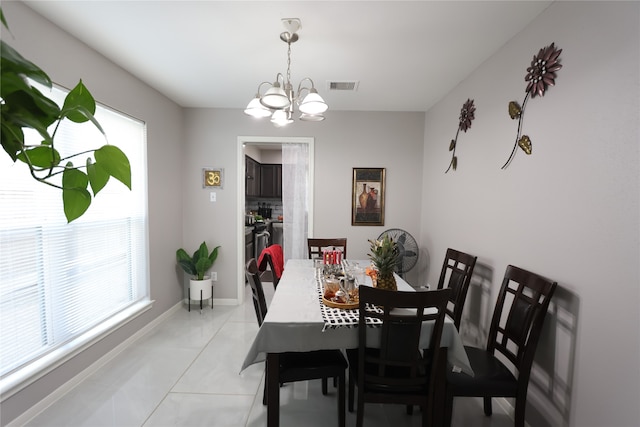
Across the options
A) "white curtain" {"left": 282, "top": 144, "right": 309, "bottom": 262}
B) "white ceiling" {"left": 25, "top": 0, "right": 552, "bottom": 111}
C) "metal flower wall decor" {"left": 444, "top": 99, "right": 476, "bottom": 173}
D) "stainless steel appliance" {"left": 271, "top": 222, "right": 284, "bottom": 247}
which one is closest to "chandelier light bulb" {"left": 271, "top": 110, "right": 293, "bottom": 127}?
"white ceiling" {"left": 25, "top": 0, "right": 552, "bottom": 111}

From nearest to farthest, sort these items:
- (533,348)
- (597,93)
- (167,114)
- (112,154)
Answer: (112,154) < (597,93) < (533,348) < (167,114)

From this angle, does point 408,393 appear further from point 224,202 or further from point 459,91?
point 224,202

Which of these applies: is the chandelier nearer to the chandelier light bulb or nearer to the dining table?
the chandelier light bulb

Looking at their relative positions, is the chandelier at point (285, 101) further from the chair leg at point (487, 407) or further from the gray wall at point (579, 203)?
the chair leg at point (487, 407)

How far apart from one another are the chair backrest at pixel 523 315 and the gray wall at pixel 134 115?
2.77m

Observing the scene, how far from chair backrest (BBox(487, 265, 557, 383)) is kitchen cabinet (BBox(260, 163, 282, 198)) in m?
4.60

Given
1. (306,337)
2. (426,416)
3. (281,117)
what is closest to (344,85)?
(281,117)

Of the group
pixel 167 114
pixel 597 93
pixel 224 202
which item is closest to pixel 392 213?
pixel 224 202

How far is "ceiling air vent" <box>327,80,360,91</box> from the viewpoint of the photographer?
8.37 ft

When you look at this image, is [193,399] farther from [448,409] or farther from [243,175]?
[243,175]

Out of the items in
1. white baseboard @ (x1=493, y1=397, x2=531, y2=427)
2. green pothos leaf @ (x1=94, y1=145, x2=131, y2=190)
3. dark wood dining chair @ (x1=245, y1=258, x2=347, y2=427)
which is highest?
green pothos leaf @ (x1=94, y1=145, x2=131, y2=190)

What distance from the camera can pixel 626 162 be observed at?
114 cm

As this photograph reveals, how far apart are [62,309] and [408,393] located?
228 centimetres

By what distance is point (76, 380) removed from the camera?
1.97 m
